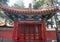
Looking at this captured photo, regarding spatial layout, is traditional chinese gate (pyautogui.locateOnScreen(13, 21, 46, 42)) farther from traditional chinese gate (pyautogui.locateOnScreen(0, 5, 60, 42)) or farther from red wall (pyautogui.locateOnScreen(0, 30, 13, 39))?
red wall (pyautogui.locateOnScreen(0, 30, 13, 39))

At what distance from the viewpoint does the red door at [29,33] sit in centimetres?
818

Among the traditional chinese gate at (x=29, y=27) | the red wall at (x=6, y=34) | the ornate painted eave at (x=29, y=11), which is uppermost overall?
the ornate painted eave at (x=29, y=11)

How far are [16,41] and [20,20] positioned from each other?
1.20m

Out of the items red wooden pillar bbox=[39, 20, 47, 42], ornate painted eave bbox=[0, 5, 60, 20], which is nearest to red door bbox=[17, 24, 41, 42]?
red wooden pillar bbox=[39, 20, 47, 42]

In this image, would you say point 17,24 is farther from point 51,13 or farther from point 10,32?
point 10,32

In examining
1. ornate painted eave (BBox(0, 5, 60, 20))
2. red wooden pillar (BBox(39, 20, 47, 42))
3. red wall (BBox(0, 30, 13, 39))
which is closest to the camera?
ornate painted eave (BBox(0, 5, 60, 20))

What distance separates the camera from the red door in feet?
26.8

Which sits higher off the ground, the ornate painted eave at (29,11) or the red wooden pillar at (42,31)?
the ornate painted eave at (29,11)

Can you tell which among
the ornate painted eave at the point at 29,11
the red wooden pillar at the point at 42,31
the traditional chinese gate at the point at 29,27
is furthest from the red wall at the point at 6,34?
the red wooden pillar at the point at 42,31

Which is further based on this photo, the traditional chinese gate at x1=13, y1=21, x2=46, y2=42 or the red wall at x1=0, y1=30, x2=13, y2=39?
the red wall at x1=0, y1=30, x2=13, y2=39

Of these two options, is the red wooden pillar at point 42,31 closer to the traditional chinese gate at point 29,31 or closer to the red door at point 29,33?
the traditional chinese gate at point 29,31

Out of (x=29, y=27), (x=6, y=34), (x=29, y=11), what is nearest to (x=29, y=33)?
(x=29, y=27)

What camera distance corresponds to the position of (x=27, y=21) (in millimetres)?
8156

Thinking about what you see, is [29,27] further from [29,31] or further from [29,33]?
[29,33]
